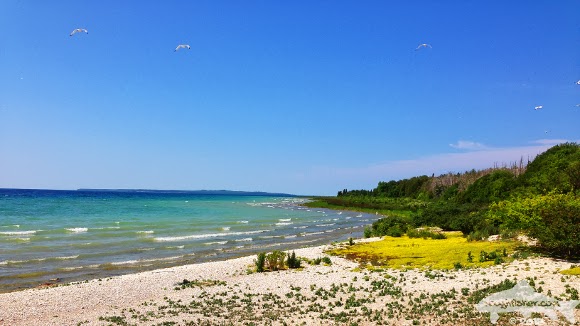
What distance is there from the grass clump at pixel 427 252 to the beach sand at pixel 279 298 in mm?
2017

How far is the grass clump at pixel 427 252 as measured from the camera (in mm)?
23455

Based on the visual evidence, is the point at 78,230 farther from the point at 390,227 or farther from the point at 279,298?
the point at 279,298

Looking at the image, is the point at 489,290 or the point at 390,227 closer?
the point at 489,290

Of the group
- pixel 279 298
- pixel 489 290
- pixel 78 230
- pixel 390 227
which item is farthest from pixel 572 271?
pixel 78 230

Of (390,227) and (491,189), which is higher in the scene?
(491,189)

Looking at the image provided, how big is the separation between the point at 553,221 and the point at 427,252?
721 cm

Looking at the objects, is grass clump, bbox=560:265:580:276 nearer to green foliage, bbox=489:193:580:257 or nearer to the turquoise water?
green foliage, bbox=489:193:580:257

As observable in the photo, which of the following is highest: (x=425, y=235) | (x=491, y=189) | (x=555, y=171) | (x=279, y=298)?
(x=555, y=171)

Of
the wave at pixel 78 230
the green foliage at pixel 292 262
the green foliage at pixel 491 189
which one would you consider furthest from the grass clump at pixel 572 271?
the wave at pixel 78 230

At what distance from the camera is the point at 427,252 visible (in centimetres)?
2770

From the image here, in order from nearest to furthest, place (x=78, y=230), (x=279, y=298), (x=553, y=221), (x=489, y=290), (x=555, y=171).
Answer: (x=489, y=290), (x=279, y=298), (x=553, y=221), (x=555, y=171), (x=78, y=230)

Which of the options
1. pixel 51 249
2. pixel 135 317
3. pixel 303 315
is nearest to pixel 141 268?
pixel 51 249

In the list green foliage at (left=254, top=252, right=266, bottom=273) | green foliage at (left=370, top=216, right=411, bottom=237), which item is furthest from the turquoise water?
green foliage at (left=254, top=252, right=266, bottom=273)

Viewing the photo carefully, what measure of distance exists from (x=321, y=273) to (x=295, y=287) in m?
3.78
